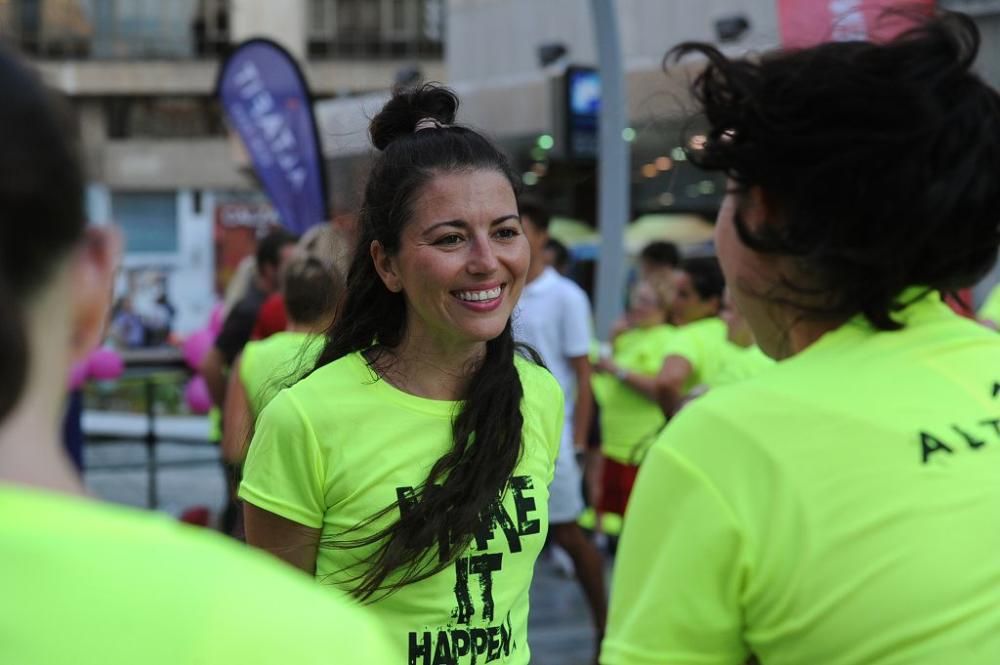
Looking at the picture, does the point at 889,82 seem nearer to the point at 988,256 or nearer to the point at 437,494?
the point at 988,256

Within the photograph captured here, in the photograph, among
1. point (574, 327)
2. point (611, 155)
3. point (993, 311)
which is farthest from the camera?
point (611, 155)

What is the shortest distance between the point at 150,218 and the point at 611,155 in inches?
1339

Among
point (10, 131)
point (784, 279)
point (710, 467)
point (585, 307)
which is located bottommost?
point (585, 307)

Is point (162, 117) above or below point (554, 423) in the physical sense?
below

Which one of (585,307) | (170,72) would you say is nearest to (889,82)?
(585,307)

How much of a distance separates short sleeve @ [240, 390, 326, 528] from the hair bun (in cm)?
78

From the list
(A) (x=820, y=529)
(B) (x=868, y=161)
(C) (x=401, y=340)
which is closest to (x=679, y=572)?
(A) (x=820, y=529)

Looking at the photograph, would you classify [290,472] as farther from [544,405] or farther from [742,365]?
[742,365]

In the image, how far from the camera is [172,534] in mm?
987

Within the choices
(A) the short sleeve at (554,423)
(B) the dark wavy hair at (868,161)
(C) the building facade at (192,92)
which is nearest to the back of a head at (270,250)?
(A) the short sleeve at (554,423)

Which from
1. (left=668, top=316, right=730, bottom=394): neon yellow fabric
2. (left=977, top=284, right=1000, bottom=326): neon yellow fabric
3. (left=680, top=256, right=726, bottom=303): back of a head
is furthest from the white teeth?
(left=680, top=256, right=726, bottom=303): back of a head

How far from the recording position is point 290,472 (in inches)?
102

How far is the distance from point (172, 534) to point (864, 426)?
84 centimetres

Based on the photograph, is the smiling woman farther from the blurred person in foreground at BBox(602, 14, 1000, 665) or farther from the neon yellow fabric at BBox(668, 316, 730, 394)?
the neon yellow fabric at BBox(668, 316, 730, 394)
